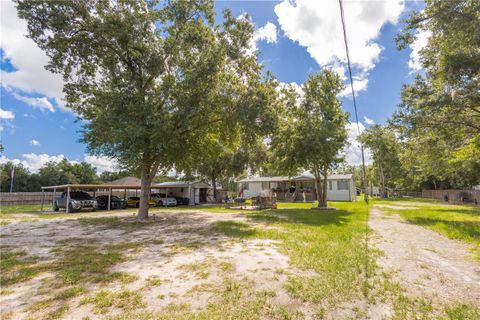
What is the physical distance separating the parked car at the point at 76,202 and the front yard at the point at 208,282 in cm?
1314

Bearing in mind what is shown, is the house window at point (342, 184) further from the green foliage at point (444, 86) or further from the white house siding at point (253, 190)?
the green foliage at point (444, 86)

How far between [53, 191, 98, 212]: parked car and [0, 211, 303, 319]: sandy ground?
11232mm

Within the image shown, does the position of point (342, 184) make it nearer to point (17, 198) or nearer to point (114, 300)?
point (114, 300)

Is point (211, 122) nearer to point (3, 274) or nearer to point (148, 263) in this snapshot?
point (148, 263)

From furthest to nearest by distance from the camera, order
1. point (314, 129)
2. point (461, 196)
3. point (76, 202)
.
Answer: point (461, 196) → point (76, 202) → point (314, 129)

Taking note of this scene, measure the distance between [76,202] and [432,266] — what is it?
2267 cm

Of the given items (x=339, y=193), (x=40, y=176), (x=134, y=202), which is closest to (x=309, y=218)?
(x=134, y=202)

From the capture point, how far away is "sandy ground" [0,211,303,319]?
371 centimetres

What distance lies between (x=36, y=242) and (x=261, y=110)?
416 inches

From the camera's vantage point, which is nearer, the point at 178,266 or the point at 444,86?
the point at 178,266

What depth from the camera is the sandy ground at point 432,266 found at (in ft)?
13.0

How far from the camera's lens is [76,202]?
19609 millimetres

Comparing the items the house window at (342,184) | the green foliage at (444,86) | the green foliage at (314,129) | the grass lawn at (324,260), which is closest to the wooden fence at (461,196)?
the green foliage at (444,86)

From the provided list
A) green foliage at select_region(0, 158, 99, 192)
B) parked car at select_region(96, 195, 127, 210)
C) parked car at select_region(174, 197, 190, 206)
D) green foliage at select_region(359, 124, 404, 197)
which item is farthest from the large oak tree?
green foliage at select_region(0, 158, 99, 192)
